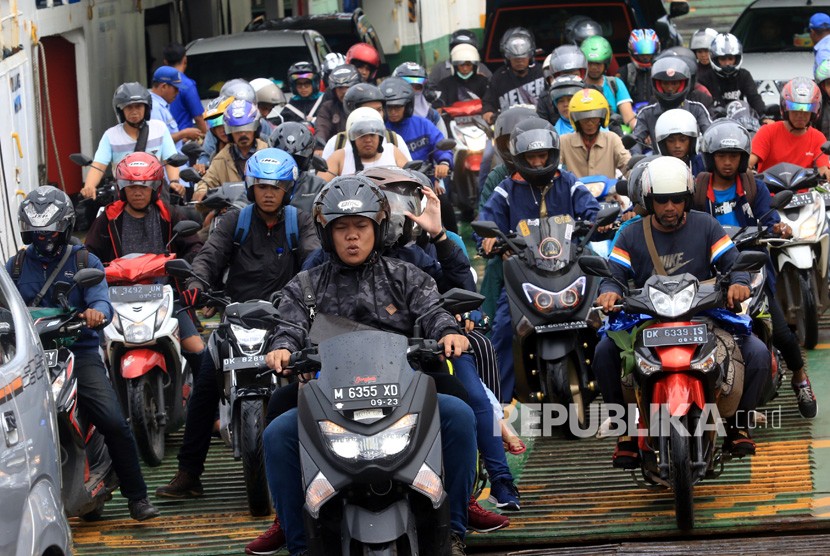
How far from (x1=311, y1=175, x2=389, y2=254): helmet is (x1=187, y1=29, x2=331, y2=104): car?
1241cm

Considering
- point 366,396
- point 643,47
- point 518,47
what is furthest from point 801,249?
point 518,47

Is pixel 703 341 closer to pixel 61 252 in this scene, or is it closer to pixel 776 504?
pixel 776 504

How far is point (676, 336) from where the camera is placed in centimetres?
852

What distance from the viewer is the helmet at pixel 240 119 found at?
13000 mm

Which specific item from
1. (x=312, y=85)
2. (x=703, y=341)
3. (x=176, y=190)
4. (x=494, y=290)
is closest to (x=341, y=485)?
(x=703, y=341)

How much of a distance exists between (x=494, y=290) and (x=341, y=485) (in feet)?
17.0

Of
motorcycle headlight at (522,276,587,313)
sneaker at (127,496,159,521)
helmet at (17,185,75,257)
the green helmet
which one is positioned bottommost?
sneaker at (127,496,159,521)

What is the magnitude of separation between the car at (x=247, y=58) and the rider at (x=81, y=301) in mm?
10507

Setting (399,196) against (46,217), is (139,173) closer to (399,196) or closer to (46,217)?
(46,217)

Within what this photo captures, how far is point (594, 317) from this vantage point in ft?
34.0

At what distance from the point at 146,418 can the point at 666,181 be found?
3.28 metres

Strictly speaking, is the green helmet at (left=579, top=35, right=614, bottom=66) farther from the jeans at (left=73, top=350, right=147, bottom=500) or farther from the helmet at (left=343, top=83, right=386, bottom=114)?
the jeans at (left=73, top=350, right=147, bottom=500)

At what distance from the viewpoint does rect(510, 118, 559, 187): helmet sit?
1084cm

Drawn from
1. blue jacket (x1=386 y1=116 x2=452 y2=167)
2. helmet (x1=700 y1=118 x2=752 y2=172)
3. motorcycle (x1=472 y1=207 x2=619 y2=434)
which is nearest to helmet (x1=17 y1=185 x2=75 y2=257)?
motorcycle (x1=472 y1=207 x2=619 y2=434)
